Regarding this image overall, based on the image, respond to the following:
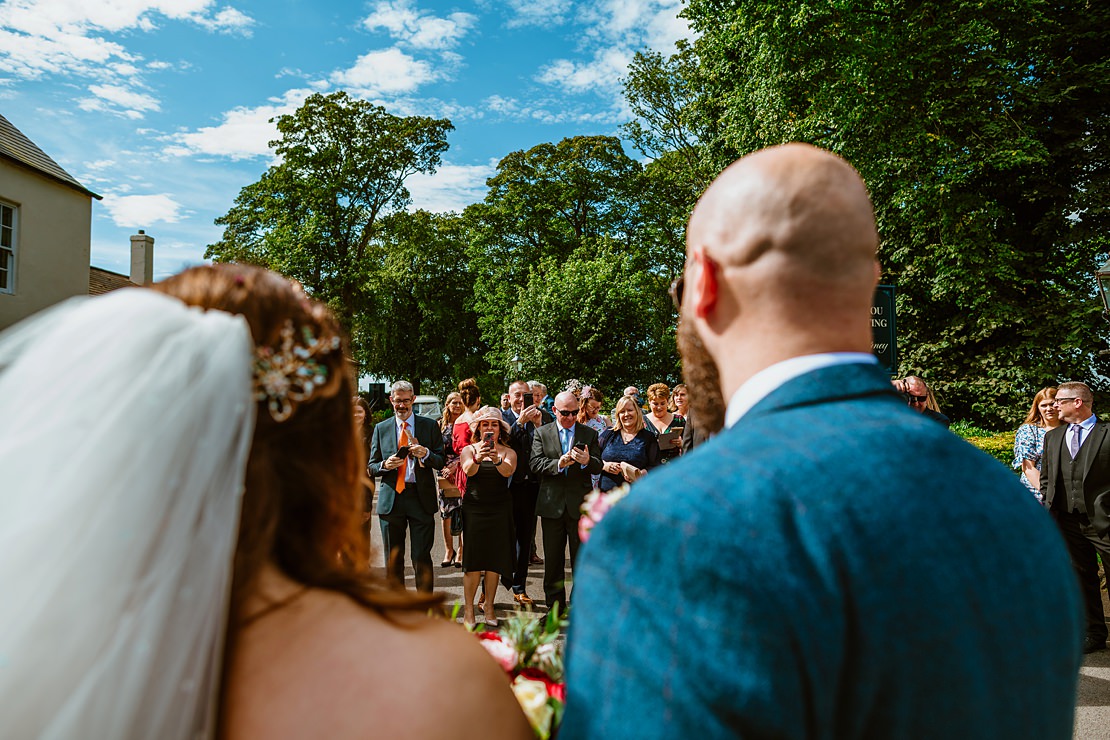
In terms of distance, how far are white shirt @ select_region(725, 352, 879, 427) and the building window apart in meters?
20.3

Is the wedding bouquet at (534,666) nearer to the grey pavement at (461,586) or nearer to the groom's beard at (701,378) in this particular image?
the groom's beard at (701,378)

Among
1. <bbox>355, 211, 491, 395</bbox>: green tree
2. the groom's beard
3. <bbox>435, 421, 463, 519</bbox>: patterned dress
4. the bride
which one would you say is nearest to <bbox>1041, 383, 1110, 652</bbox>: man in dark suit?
<bbox>435, 421, 463, 519</bbox>: patterned dress

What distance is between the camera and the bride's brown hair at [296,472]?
4.03 feet

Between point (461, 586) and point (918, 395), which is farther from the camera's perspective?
point (461, 586)

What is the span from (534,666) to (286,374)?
3.30 feet

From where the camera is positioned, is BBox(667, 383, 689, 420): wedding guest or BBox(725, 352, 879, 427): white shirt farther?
BBox(667, 383, 689, 420): wedding guest

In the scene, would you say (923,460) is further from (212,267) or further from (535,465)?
(535,465)

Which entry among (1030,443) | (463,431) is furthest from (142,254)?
(1030,443)

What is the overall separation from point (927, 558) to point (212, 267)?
133 cm

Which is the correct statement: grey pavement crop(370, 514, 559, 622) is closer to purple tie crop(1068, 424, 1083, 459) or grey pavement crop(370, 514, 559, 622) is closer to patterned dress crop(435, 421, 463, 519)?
patterned dress crop(435, 421, 463, 519)

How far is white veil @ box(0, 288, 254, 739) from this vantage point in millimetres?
1126

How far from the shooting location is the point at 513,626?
199cm

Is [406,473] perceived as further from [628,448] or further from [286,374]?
[286,374]

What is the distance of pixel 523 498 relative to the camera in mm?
8680
